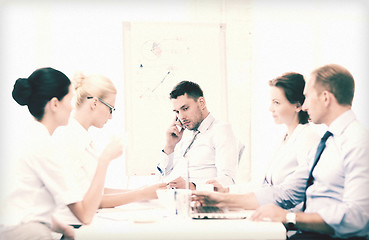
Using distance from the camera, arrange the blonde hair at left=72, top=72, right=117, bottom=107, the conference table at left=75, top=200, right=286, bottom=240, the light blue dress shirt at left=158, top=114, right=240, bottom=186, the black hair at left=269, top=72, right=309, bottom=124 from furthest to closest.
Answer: the light blue dress shirt at left=158, top=114, right=240, bottom=186, the black hair at left=269, top=72, right=309, bottom=124, the blonde hair at left=72, top=72, right=117, bottom=107, the conference table at left=75, top=200, right=286, bottom=240

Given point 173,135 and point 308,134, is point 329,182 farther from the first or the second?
point 173,135

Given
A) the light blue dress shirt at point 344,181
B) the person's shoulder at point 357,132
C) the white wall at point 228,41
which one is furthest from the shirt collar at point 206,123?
the person's shoulder at point 357,132

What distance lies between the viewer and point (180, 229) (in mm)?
1795

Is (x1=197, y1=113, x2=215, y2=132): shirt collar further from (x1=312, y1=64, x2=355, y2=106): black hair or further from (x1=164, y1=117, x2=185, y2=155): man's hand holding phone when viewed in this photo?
(x1=312, y1=64, x2=355, y2=106): black hair

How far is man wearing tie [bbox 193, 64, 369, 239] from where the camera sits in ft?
6.56

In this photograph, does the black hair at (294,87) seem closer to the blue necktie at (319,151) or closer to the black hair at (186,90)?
the blue necktie at (319,151)

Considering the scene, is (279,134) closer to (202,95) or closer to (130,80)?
(202,95)

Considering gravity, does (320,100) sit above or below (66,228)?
above

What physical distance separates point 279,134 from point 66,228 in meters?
1.41

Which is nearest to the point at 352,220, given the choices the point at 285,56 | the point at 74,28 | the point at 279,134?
the point at 279,134

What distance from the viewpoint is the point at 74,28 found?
281 cm

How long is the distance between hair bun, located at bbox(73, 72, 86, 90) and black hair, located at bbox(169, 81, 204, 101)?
706 mm

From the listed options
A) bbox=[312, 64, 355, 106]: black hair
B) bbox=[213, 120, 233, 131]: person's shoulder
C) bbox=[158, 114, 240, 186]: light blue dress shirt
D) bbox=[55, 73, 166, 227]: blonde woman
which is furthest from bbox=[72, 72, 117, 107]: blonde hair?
bbox=[312, 64, 355, 106]: black hair

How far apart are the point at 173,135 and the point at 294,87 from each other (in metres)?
0.91
